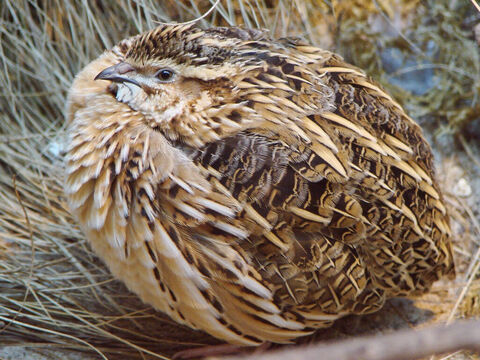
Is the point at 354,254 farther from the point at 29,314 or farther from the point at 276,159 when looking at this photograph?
the point at 29,314

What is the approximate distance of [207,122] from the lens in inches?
107

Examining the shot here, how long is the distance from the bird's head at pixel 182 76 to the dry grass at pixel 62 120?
925 mm

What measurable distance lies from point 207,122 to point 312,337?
1414mm

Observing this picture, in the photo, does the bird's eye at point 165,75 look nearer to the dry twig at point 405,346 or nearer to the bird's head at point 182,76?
the bird's head at point 182,76

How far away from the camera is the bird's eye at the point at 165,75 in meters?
2.77

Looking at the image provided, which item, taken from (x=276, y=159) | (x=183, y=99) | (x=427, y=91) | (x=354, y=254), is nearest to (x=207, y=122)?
(x=183, y=99)

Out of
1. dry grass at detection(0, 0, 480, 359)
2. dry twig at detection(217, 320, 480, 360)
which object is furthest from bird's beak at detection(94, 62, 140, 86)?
dry twig at detection(217, 320, 480, 360)

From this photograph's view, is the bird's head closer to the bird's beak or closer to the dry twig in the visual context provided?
the bird's beak

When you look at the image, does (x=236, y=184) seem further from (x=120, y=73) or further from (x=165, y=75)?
(x=120, y=73)

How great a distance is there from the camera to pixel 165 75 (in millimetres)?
2771

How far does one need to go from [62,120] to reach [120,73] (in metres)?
1.50

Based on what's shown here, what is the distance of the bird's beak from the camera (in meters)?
2.79

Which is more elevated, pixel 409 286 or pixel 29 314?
pixel 29 314

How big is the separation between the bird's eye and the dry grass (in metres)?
0.97
